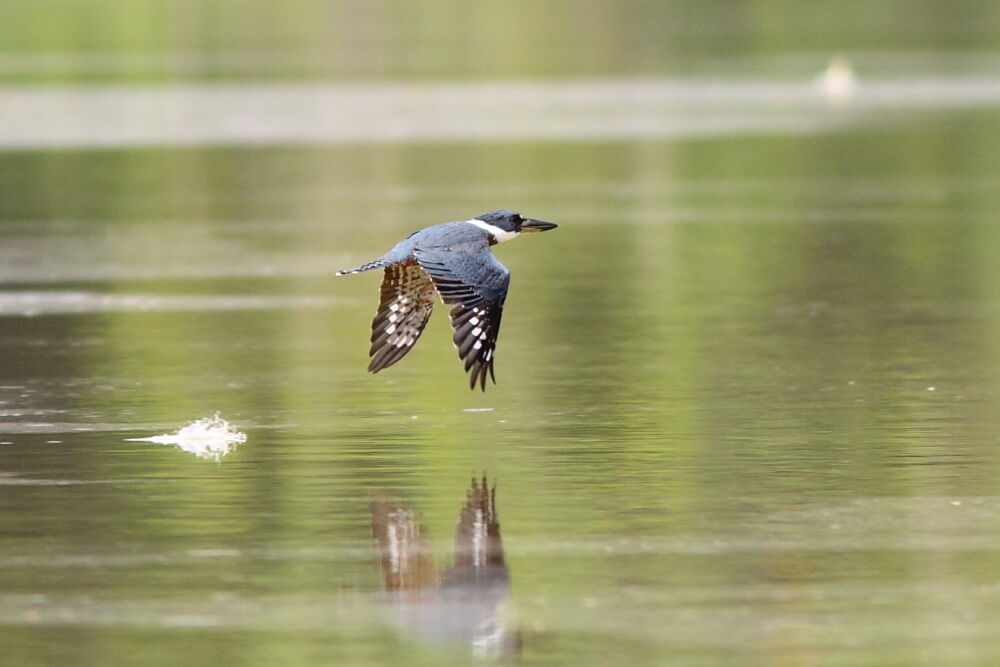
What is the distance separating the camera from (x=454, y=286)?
1188 centimetres

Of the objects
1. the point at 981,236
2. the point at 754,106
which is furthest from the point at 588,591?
the point at 754,106

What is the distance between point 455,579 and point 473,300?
2.62 metres

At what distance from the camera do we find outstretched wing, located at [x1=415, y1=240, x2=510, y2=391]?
11.8 metres

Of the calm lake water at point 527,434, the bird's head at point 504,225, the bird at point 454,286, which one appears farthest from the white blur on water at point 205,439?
the bird's head at point 504,225

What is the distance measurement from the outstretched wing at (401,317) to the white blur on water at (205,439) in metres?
0.75

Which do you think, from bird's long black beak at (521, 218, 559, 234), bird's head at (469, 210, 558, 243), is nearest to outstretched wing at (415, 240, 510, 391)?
bird's head at (469, 210, 558, 243)

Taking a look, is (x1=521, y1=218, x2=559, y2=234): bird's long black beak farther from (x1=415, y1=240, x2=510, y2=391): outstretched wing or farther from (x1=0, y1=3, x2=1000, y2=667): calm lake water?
(x1=0, y1=3, x2=1000, y2=667): calm lake water

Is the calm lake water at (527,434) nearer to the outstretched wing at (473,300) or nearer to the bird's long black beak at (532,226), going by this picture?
the outstretched wing at (473,300)

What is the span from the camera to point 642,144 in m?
35.5

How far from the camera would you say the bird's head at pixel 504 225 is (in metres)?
12.4

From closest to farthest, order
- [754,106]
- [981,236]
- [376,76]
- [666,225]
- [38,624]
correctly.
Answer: [38,624] → [981,236] → [666,225] → [754,106] → [376,76]

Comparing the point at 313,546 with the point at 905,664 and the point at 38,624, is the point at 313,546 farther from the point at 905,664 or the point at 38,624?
the point at 905,664

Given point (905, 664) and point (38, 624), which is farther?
point (38, 624)

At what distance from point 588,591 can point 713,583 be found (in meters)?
0.43
